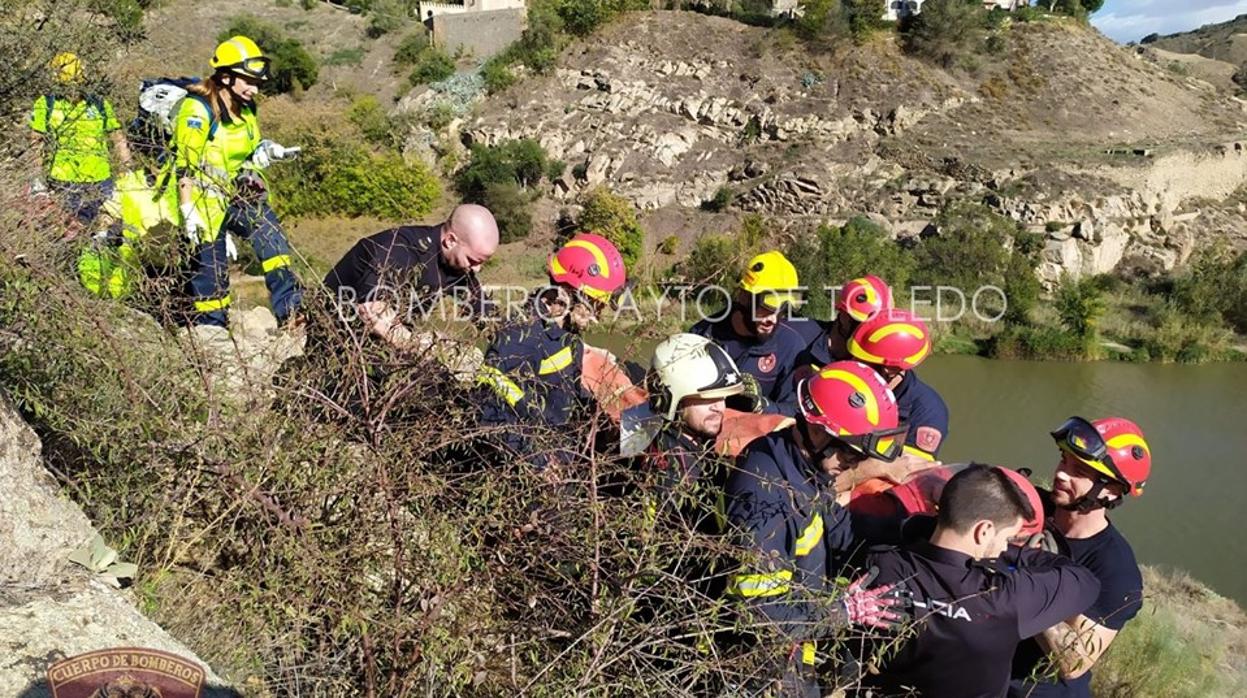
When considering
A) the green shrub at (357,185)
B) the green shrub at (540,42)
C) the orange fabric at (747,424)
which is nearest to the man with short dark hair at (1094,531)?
the orange fabric at (747,424)

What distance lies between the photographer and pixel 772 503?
8.20ft

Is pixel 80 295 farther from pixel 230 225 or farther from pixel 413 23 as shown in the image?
pixel 413 23

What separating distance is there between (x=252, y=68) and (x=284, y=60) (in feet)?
102

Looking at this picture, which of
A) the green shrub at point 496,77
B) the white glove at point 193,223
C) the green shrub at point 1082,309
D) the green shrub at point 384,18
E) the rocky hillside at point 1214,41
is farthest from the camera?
the rocky hillside at point 1214,41

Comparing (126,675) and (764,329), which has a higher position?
(126,675)

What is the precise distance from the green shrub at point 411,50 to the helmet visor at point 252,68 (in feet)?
105

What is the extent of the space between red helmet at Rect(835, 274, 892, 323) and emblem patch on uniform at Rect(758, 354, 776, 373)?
49cm

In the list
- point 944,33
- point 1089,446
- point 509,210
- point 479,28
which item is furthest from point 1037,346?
point 479,28

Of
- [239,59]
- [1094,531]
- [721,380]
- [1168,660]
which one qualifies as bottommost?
[1168,660]

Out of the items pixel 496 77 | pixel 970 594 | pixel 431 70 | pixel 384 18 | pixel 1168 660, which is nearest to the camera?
pixel 970 594

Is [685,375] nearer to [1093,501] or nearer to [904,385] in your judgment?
[1093,501]

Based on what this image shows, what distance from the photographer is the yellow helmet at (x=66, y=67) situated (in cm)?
465

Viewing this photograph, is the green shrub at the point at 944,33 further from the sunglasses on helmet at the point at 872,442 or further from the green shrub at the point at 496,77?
the sunglasses on helmet at the point at 872,442

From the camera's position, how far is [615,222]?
25.3 m
